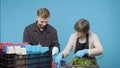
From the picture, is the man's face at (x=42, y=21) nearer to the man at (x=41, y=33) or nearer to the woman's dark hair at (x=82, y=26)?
the man at (x=41, y=33)

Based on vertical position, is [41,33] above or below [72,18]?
below

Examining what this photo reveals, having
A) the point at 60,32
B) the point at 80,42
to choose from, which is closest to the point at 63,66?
the point at 80,42

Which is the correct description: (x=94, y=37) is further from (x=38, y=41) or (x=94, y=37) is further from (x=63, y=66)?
(x=63, y=66)

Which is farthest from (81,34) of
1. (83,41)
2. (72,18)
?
(72,18)

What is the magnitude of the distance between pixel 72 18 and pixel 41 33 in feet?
2.44

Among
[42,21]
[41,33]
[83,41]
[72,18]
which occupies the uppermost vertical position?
[72,18]

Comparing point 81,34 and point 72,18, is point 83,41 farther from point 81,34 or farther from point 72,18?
point 72,18

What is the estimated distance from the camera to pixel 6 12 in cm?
329

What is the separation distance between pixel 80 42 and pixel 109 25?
0.85m

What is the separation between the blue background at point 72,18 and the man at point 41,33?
2.01 feet

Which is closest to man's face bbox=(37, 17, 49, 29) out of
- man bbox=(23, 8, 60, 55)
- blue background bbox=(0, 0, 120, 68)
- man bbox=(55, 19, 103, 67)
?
man bbox=(23, 8, 60, 55)

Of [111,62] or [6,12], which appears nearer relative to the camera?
[111,62]

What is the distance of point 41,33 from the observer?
2.52 meters

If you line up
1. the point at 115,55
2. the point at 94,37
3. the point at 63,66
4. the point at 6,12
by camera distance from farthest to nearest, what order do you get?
1. the point at 6,12
2. the point at 115,55
3. the point at 94,37
4. the point at 63,66
